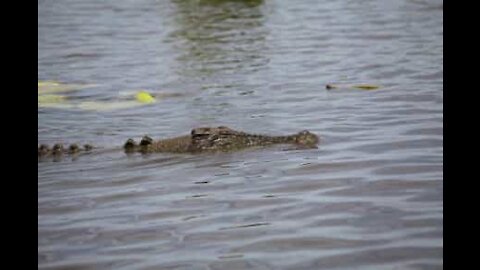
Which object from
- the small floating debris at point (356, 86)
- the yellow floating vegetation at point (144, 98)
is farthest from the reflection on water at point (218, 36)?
the small floating debris at point (356, 86)

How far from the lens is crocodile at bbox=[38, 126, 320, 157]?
6.26m

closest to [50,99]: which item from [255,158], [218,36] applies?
[255,158]

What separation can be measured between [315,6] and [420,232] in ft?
44.8

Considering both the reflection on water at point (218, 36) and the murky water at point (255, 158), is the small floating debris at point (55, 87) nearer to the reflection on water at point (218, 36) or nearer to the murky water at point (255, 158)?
the murky water at point (255, 158)

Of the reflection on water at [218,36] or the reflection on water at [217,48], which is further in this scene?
the reflection on water at [218,36]

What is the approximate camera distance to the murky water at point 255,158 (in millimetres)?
4035

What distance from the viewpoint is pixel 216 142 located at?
6.30m

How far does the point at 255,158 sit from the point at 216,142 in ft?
1.63

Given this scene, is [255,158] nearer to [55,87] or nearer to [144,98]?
[144,98]

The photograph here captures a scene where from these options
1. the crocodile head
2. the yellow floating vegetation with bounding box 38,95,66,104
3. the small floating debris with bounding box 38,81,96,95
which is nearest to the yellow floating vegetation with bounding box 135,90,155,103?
the yellow floating vegetation with bounding box 38,95,66,104

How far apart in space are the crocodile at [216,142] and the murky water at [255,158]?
145mm

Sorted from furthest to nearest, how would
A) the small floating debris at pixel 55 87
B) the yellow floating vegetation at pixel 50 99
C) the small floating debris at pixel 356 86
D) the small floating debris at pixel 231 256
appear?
1. the small floating debris at pixel 55 87
2. the yellow floating vegetation at pixel 50 99
3. the small floating debris at pixel 356 86
4. the small floating debris at pixel 231 256
